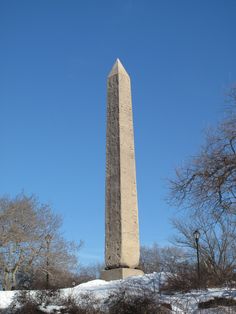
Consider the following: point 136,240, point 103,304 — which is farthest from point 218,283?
point 103,304

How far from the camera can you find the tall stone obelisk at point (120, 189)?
14.7m

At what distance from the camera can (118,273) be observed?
1455cm

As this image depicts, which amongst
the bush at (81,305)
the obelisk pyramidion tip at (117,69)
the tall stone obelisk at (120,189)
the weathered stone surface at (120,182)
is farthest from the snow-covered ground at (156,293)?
the obelisk pyramidion tip at (117,69)

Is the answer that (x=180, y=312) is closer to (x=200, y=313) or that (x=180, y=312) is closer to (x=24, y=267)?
(x=200, y=313)

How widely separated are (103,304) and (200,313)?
2198mm

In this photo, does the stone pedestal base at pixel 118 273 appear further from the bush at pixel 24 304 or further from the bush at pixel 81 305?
the bush at pixel 24 304

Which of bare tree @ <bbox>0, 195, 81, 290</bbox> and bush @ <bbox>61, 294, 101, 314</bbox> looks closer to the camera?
bush @ <bbox>61, 294, 101, 314</bbox>

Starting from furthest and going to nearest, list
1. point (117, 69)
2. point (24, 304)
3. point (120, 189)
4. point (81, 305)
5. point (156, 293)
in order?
point (117, 69), point (120, 189), point (156, 293), point (24, 304), point (81, 305)

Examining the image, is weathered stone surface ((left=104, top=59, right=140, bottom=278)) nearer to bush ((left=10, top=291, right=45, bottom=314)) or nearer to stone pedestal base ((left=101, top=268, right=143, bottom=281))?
stone pedestal base ((left=101, top=268, right=143, bottom=281))

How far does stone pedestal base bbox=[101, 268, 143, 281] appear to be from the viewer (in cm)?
1449

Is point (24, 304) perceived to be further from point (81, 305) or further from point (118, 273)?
point (118, 273)

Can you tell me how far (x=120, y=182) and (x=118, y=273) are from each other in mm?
2843

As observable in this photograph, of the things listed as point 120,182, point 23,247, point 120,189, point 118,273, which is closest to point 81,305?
point 118,273

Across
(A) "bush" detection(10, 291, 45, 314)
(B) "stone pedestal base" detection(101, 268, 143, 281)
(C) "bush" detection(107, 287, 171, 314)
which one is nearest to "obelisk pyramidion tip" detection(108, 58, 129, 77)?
(B) "stone pedestal base" detection(101, 268, 143, 281)
